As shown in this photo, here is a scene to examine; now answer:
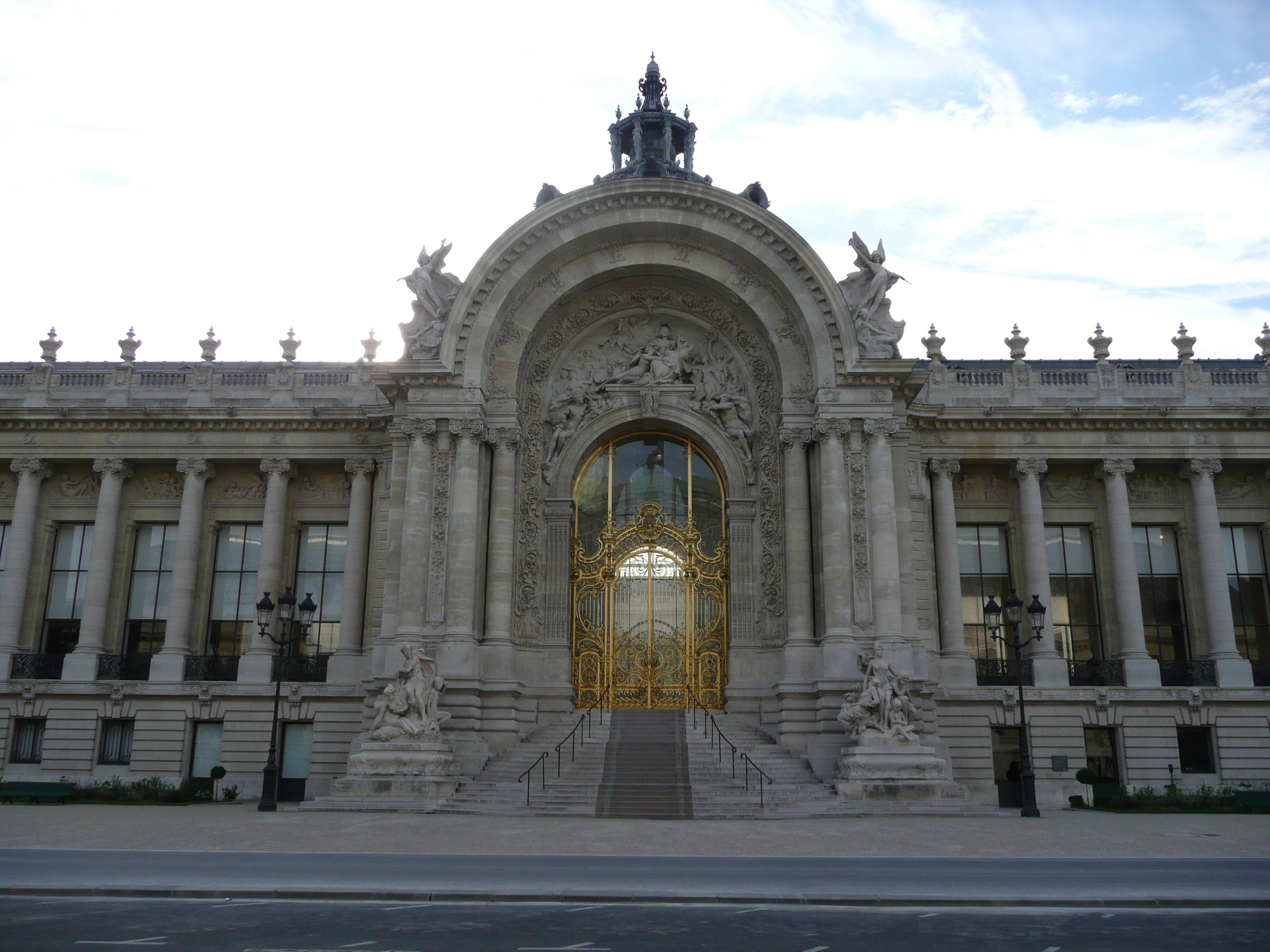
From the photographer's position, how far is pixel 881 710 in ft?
75.0

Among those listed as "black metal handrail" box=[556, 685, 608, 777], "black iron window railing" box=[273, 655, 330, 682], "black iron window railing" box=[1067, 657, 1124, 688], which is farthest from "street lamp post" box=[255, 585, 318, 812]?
"black iron window railing" box=[1067, 657, 1124, 688]

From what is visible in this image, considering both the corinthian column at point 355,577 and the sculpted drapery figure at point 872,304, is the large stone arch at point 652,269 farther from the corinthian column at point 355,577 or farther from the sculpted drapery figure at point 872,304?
the corinthian column at point 355,577

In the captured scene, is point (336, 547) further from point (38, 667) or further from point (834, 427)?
point (834, 427)

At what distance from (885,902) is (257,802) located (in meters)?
20.8

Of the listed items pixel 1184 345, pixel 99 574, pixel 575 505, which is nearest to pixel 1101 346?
pixel 1184 345

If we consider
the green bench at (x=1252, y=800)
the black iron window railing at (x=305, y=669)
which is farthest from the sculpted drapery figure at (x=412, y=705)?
the green bench at (x=1252, y=800)

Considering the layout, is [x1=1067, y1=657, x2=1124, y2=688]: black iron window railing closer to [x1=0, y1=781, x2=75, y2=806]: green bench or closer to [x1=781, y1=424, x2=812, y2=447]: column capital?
[x1=781, y1=424, x2=812, y2=447]: column capital

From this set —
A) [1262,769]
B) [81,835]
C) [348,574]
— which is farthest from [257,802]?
[1262,769]

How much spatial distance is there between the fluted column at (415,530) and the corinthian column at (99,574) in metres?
10.5

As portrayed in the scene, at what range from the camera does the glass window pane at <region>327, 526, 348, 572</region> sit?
31.2 metres

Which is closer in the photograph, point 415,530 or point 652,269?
point 415,530

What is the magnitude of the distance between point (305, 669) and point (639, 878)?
816 inches

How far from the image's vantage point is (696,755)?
23578mm

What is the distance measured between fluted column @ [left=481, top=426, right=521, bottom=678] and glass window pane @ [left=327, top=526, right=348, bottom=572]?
6.78m
